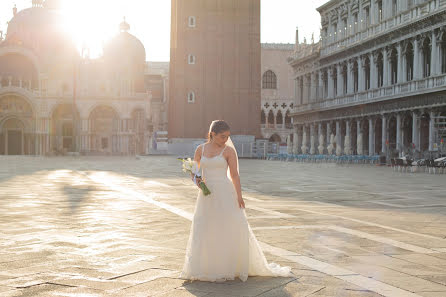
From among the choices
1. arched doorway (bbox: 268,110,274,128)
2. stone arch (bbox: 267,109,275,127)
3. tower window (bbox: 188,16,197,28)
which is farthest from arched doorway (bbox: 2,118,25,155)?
stone arch (bbox: 267,109,275,127)

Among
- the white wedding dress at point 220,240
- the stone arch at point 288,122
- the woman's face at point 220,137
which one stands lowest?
the white wedding dress at point 220,240

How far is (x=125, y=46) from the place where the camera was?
79875 mm

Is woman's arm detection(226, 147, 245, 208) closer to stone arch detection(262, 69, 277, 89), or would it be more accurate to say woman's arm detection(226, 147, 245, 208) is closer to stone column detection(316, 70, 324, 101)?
stone column detection(316, 70, 324, 101)

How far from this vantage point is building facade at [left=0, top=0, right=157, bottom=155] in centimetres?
6662

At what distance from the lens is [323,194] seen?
14406 millimetres

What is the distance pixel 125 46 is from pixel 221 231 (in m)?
76.8

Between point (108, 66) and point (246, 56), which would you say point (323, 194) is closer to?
point (246, 56)

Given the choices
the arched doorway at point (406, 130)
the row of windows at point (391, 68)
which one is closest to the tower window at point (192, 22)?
the row of windows at point (391, 68)

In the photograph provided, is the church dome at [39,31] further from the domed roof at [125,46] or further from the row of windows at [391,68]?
the row of windows at [391,68]

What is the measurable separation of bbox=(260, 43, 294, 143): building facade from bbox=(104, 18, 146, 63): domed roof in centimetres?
1789

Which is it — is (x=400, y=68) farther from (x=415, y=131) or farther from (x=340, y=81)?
(x=340, y=81)

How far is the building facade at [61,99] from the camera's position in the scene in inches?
2623

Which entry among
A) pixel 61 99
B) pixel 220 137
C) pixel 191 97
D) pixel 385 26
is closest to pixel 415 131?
pixel 385 26

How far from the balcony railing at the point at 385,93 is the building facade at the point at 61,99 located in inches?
840
